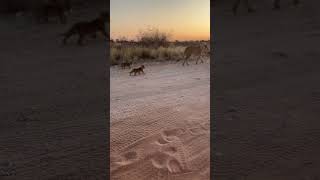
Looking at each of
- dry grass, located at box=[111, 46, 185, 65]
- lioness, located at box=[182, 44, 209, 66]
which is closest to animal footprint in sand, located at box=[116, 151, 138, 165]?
lioness, located at box=[182, 44, 209, 66]

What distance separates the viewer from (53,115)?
8.84m

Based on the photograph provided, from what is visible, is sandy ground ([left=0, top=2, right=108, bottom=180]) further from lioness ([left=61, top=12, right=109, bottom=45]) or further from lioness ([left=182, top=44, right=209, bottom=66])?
lioness ([left=182, top=44, right=209, bottom=66])

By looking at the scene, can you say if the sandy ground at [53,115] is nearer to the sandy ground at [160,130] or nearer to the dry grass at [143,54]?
the sandy ground at [160,130]

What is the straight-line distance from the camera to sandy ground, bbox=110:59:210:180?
20.2ft

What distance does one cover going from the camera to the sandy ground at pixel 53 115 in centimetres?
635

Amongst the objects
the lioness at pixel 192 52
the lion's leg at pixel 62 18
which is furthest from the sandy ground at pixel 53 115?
the lion's leg at pixel 62 18

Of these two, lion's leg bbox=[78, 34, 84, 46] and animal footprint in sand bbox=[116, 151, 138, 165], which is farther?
lion's leg bbox=[78, 34, 84, 46]
